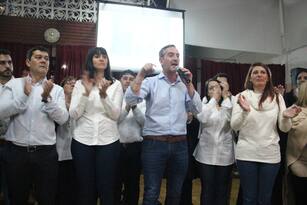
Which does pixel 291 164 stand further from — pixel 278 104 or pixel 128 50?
pixel 128 50

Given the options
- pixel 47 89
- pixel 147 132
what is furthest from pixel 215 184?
pixel 47 89

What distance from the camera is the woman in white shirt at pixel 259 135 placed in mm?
2418

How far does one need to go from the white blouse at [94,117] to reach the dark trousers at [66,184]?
0.68 metres

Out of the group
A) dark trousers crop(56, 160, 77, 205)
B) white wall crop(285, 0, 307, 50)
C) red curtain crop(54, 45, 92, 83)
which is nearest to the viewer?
dark trousers crop(56, 160, 77, 205)

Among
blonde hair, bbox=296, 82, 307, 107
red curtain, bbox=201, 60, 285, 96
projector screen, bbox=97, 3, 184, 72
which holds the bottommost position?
blonde hair, bbox=296, 82, 307, 107

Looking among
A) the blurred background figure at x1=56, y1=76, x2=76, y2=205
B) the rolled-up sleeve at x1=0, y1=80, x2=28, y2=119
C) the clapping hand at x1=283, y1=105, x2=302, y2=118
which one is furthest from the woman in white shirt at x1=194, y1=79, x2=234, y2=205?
the rolled-up sleeve at x1=0, y1=80, x2=28, y2=119

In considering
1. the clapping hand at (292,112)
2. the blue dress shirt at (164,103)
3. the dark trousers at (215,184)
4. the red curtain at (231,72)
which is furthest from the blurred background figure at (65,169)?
the red curtain at (231,72)

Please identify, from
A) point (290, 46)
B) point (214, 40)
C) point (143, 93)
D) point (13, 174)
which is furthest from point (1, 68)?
point (290, 46)

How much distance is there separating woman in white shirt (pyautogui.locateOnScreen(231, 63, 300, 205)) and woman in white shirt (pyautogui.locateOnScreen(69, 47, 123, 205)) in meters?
0.94

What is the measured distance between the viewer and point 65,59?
19.2 feet

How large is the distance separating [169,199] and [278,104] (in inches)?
43.5

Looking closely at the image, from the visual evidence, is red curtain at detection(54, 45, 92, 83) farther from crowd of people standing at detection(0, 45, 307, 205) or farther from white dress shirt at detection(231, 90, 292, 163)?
white dress shirt at detection(231, 90, 292, 163)

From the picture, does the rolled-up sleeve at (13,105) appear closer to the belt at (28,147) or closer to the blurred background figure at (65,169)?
the belt at (28,147)

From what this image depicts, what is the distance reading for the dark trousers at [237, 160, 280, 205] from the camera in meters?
2.40
